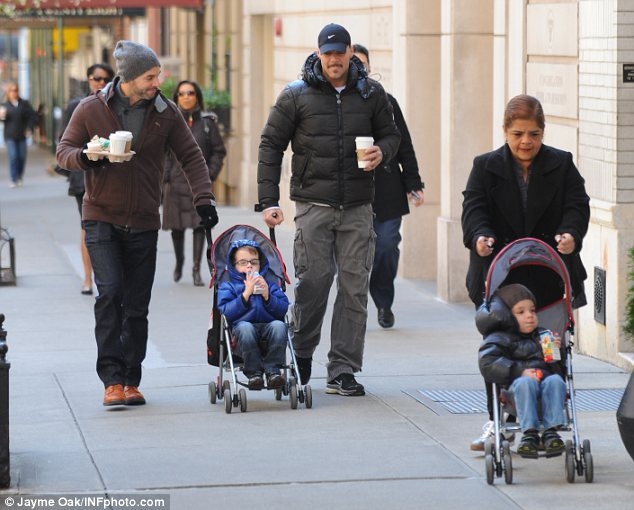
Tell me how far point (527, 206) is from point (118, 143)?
220cm

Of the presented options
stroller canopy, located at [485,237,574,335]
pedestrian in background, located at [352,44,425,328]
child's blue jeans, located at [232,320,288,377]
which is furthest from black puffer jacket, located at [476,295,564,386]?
pedestrian in background, located at [352,44,425,328]

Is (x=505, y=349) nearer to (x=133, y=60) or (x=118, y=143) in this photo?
(x=118, y=143)

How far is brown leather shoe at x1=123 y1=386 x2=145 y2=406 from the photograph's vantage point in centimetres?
866

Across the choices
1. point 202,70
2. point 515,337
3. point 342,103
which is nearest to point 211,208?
point 342,103

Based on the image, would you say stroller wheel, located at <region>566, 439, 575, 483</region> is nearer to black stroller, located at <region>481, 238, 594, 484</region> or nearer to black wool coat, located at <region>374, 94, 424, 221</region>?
black stroller, located at <region>481, 238, 594, 484</region>

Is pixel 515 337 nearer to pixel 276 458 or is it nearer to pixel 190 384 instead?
pixel 276 458

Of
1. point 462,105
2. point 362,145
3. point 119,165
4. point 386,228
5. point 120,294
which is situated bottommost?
point 120,294

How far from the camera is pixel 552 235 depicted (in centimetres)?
743

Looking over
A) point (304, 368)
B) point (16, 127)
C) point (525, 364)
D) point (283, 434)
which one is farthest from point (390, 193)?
point (16, 127)

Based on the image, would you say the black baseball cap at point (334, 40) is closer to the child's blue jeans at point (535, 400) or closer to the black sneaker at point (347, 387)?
the black sneaker at point (347, 387)

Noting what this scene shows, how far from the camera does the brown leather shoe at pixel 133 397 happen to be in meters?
8.66

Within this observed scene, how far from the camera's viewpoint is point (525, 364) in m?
6.86

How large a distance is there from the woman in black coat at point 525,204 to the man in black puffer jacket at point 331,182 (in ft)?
4.15

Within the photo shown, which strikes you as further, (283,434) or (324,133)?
(324,133)
